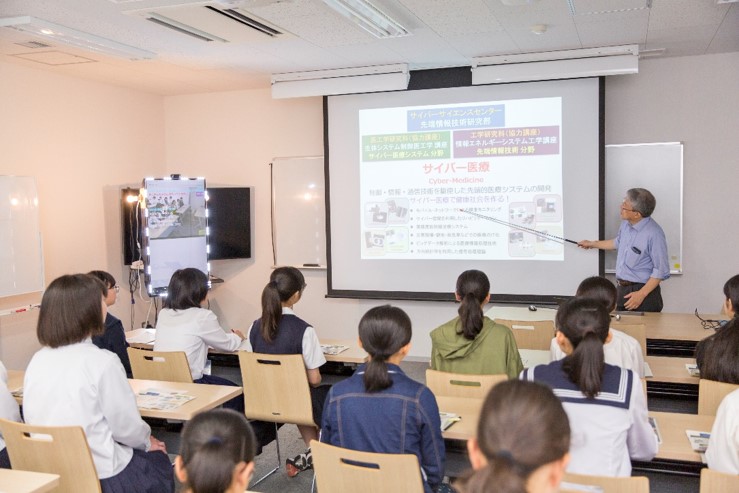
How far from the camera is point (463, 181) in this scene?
645cm

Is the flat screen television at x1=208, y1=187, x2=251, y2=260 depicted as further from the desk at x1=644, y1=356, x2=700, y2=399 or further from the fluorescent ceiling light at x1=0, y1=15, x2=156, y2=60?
the desk at x1=644, y1=356, x2=700, y2=399

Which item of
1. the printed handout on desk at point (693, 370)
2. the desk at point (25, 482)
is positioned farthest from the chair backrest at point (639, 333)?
the desk at point (25, 482)

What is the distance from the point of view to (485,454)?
4.41 feet

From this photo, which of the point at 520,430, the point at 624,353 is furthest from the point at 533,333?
the point at 520,430

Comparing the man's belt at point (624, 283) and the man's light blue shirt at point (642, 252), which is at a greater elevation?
the man's light blue shirt at point (642, 252)

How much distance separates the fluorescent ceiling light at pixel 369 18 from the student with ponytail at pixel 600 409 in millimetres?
2864

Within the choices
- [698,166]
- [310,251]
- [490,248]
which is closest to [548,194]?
[490,248]

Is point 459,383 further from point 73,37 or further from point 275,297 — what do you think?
point 73,37

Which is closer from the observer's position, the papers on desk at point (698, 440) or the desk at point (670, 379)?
the papers on desk at point (698, 440)

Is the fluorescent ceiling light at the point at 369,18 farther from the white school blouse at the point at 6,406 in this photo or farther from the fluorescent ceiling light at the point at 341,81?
the white school blouse at the point at 6,406

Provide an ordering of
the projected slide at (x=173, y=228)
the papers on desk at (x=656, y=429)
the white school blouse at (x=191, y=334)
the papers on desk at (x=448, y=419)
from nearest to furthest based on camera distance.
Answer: the papers on desk at (x=656, y=429) < the papers on desk at (x=448, y=419) < the white school blouse at (x=191, y=334) < the projected slide at (x=173, y=228)

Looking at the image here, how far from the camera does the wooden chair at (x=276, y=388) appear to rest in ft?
11.8

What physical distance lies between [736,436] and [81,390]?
2.27m

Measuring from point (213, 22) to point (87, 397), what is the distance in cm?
302
